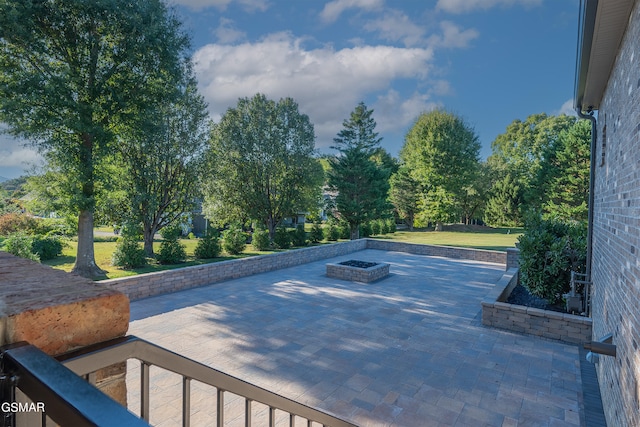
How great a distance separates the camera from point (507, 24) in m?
12.0

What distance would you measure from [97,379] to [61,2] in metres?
10.4

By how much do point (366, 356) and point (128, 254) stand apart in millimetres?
7581

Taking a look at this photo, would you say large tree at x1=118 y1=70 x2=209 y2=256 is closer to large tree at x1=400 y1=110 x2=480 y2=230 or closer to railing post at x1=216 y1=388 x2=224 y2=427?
railing post at x1=216 y1=388 x2=224 y2=427

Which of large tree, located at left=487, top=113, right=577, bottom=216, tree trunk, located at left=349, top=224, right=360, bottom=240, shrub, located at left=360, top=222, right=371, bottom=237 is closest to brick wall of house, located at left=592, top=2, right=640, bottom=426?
tree trunk, located at left=349, top=224, right=360, bottom=240

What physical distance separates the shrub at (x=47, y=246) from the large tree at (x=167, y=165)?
2441mm

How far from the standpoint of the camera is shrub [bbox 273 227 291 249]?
1534 centimetres

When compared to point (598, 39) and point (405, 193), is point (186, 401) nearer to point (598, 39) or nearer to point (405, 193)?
point (598, 39)

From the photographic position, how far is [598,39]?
3662 mm

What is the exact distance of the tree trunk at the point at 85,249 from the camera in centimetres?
886

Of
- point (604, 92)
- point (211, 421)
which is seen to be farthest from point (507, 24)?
point (211, 421)

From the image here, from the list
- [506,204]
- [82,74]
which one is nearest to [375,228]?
[506,204]

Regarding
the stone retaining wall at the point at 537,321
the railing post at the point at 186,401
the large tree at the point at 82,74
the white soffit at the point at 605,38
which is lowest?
the stone retaining wall at the point at 537,321

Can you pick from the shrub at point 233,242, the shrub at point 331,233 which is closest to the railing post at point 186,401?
the shrub at point 233,242

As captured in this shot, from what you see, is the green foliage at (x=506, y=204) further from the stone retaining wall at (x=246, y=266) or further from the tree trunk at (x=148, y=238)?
the tree trunk at (x=148, y=238)
